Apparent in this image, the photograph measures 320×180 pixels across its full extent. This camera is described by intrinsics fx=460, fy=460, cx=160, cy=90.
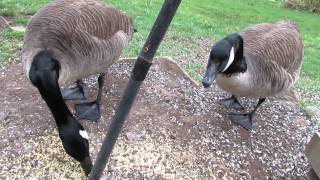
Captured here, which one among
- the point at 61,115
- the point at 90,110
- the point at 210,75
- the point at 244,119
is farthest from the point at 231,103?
the point at 61,115

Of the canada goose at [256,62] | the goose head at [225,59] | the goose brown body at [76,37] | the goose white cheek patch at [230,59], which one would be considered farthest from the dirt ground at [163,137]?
the goose white cheek patch at [230,59]

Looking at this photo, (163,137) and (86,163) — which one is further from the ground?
(86,163)

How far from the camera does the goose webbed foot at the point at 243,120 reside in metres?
5.35

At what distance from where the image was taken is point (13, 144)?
4.59 meters

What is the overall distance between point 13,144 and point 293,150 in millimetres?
3051

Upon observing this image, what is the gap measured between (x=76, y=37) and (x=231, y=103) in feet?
7.31

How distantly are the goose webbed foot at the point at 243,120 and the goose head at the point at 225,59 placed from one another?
77cm

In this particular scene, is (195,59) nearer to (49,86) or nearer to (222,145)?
(222,145)

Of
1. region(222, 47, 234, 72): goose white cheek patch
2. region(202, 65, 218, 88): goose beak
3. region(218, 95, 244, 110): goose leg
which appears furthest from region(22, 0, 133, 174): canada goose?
region(218, 95, 244, 110): goose leg

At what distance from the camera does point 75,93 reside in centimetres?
541

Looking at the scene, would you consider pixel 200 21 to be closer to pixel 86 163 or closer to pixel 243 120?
pixel 243 120

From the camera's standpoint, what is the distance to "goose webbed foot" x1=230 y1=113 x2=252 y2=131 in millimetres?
5348

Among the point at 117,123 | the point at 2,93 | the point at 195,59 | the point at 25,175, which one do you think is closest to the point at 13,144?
the point at 25,175

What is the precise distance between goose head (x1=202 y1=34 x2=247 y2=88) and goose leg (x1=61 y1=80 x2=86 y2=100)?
5.71 ft
